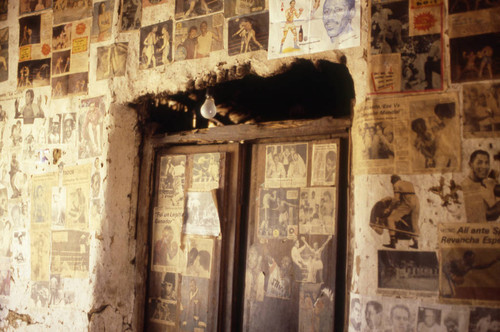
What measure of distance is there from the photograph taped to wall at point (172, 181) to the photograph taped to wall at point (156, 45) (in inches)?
22.6

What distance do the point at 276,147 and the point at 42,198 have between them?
1567 mm

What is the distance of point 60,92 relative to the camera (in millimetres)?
3111

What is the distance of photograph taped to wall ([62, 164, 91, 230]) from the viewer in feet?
9.59

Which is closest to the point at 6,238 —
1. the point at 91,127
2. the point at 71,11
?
the point at 91,127

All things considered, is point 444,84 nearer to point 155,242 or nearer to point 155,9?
point 155,9

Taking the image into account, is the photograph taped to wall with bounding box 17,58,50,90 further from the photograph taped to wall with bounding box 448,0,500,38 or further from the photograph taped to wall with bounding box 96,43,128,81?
the photograph taped to wall with bounding box 448,0,500,38

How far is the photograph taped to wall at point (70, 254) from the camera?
2.88 m

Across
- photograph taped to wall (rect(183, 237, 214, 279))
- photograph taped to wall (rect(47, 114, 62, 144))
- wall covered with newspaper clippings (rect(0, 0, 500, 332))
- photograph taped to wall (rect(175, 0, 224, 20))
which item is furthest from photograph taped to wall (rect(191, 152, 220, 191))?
photograph taped to wall (rect(47, 114, 62, 144))

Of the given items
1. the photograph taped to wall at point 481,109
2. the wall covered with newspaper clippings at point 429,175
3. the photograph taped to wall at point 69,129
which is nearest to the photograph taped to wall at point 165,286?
the photograph taped to wall at point 69,129

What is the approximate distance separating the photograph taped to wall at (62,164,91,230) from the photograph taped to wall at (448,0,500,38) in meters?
2.11

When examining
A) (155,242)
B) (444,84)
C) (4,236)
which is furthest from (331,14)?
(4,236)

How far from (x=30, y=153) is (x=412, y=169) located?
7.93ft

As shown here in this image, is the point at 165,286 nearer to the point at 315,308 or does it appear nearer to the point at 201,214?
the point at 201,214

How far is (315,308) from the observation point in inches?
94.0
